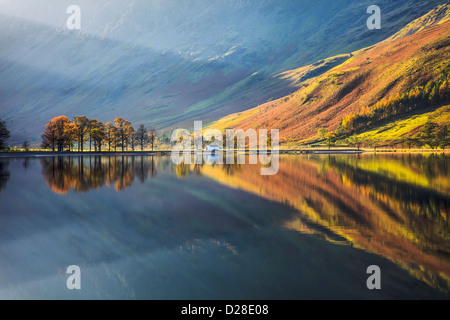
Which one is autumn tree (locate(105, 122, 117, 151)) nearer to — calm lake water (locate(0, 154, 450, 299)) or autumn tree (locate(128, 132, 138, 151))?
autumn tree (locate(128, 132, 138, 151))

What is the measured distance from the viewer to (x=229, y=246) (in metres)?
12.5

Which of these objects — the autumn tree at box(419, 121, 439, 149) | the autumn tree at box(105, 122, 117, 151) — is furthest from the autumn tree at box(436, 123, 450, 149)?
the autumn tree at box(105, 122, 117, 151)

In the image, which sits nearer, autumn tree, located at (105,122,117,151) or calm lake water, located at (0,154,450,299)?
calm lake water, located at (0,154,450,299)

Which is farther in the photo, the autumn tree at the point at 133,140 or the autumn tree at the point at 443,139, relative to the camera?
the autumn tree at the point at 133,140

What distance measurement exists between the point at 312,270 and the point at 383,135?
186166 mm

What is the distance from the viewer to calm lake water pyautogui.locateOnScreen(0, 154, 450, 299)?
9.20 meters

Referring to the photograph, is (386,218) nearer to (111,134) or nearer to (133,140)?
(111,134)

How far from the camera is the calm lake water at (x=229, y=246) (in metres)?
9.20

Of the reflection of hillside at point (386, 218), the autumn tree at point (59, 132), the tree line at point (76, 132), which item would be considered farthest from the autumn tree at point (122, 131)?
the reflection of hillside at point (386, 218)

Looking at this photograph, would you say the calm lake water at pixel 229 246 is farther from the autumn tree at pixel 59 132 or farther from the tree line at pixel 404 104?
the tree line at pixel 404 104

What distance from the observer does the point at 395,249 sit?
453 inches

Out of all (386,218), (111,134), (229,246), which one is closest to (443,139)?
(111,134)

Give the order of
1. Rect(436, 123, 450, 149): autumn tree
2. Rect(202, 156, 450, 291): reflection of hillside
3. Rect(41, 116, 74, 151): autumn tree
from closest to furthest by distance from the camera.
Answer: Rect(202, 156, 450, 291): reflection of hillside < Rect(41, 116, 74, 151): autumn tree < Rect(436, 123, 450, 149): autumn tree

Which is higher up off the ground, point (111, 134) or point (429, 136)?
Result: point (111, 134)
